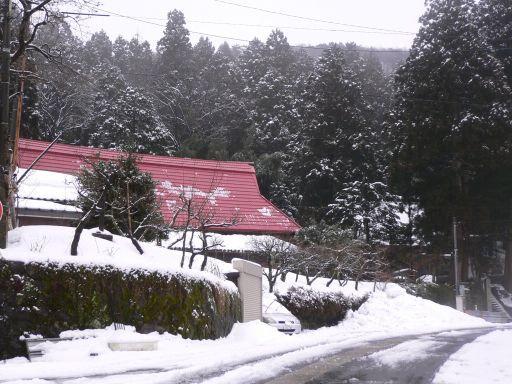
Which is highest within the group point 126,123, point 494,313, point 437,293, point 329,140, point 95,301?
point 126,123

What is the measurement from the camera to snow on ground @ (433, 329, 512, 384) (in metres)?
8.25

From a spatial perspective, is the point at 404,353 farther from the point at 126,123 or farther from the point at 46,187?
the point at 126,123

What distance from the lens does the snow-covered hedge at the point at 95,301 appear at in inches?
398

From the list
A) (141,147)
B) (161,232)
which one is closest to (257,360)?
(161,232)

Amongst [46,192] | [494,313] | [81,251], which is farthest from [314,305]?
[494,313]

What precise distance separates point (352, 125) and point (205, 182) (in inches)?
607

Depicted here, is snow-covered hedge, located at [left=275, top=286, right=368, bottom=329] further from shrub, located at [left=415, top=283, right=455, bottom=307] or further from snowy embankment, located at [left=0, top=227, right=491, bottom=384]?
shrub, located at [left=415, top=283, right=455, bottom=307]

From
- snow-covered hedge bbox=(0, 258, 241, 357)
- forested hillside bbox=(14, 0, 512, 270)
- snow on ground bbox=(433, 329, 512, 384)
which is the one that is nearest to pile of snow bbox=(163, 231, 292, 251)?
forested hillside bbox=(14, 0, 512, 270)

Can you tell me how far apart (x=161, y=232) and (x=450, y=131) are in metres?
23.5

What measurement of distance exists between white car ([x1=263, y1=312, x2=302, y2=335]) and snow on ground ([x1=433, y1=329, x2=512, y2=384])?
6.33 metres

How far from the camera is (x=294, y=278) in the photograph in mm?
25031

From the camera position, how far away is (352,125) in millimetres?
42938

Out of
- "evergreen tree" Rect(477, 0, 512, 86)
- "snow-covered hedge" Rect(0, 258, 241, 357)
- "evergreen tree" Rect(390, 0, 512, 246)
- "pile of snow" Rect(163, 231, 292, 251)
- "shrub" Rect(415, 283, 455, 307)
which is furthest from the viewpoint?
"evergreen tree" Rect(477, 0, 512, 86)

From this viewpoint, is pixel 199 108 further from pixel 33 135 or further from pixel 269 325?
pixel 269 325
